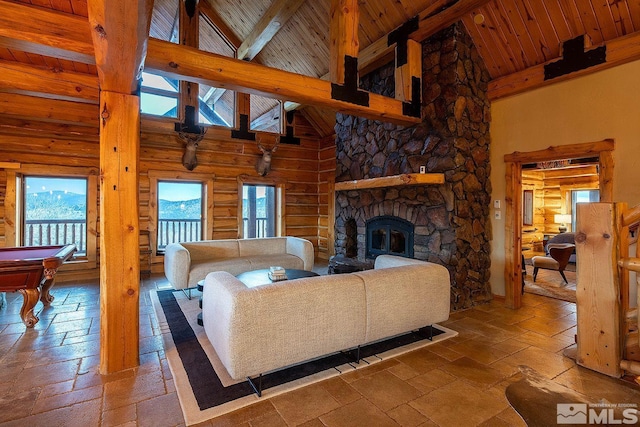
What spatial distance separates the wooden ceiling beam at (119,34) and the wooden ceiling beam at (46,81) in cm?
204

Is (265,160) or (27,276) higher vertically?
(265,160)

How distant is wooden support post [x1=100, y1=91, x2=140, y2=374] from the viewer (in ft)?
8.13

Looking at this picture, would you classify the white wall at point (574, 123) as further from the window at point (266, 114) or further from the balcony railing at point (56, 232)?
the balcony railing at point (56, 232)

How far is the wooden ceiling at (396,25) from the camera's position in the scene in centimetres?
334

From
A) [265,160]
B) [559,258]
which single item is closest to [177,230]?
[265,160]

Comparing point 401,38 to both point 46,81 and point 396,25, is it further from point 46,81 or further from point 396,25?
point 46,81

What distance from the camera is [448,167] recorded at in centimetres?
419

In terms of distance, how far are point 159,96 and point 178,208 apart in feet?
7.90

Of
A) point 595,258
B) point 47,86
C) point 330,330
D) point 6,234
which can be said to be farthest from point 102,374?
point 6,234

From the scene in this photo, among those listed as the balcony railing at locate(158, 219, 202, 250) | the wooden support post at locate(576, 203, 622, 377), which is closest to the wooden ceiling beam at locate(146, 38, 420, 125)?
the wooden support post at locate(576, 203, 622, 377)

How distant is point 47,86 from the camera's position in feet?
11.9

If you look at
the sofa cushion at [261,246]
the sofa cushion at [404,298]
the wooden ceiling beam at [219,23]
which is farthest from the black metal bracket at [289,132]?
the sofa cushion at [404,298]

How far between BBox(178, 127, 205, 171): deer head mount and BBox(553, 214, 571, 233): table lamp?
1008cm

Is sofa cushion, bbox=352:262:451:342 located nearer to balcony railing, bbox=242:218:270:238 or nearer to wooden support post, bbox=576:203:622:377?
wooden support post, bbox=576:203:622:377
